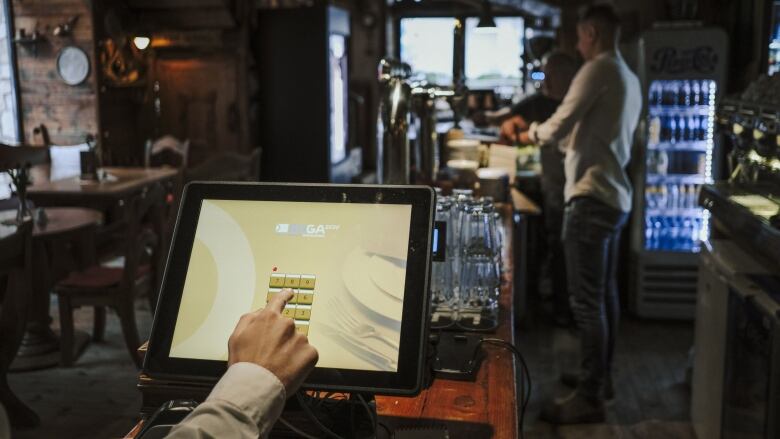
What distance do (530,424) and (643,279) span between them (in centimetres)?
197

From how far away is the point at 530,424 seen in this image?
11.9 feet

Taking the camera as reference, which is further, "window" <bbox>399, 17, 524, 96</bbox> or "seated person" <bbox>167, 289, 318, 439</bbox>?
"window" <bbox>399, 17, 524, 96</bbox>

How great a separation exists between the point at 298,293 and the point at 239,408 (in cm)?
26

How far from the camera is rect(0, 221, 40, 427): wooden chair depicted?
352cm

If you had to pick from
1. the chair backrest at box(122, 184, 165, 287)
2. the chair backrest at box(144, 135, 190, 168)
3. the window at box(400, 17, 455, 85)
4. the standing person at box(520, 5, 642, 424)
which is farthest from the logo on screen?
the window at box(400, 17, 455, 85)

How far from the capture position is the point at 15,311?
355 centimetres

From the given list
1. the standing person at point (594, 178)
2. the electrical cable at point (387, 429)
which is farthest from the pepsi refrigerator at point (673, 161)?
the electrical cable at point (387, 429)

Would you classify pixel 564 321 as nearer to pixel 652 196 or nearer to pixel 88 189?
pixel 652 196

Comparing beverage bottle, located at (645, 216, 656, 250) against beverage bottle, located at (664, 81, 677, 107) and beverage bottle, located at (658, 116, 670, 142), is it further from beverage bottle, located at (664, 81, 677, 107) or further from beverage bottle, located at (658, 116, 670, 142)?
beverage bottle, located at (664, 81, 677, 107)

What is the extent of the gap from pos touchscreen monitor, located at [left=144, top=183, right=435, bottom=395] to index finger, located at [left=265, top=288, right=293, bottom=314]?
45mm

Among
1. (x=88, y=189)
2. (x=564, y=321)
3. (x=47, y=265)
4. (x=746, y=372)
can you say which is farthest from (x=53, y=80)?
(x=746, y=372)

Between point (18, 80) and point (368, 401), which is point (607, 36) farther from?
point (18, 80)

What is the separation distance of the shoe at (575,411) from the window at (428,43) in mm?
6461

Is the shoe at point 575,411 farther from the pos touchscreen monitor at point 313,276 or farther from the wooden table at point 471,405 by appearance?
the pos touchscreen monitor at point 313,276
